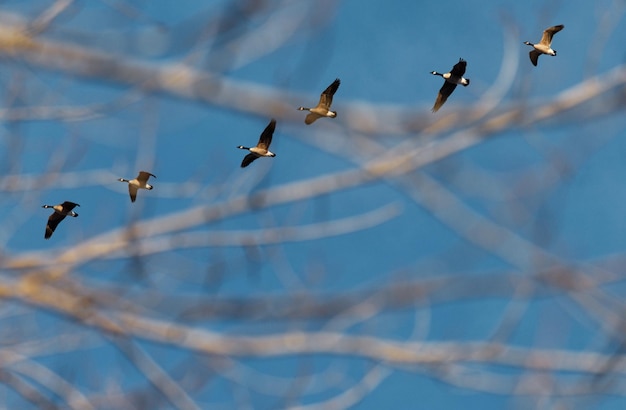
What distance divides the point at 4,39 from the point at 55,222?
2.18 ft

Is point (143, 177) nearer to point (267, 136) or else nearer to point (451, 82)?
point (267, 136)

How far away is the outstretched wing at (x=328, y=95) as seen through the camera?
2.92 m

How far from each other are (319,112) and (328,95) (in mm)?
157

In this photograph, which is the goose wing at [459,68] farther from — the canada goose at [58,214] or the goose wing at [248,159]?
the canada goose at [58,214]

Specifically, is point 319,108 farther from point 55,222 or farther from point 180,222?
point 55,222

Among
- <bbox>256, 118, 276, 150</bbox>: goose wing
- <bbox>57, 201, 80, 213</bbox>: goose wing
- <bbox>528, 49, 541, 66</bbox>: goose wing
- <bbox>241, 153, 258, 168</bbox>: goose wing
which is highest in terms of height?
<bbox>241, 153, 258, 168</bbox>: goose wing

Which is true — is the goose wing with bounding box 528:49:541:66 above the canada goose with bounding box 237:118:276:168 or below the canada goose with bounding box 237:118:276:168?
above

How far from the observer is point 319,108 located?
2889 millimetres

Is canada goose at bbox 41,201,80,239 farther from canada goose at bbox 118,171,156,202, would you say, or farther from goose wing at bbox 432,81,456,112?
goose wing at bbox 432,81,456,112

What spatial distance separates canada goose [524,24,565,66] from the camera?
10.0 ft

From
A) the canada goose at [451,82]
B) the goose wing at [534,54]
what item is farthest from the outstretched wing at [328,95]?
the goose wing at [534,54]

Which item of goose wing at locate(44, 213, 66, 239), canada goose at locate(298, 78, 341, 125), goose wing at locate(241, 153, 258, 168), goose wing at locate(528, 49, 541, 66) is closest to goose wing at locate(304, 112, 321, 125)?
canada goose at locate(298, 78, 341, 125)

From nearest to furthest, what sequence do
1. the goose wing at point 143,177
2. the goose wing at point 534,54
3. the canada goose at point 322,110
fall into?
the canada goose at point 322,110, the goose wing at point 534,54, the goose wing at point 143,177

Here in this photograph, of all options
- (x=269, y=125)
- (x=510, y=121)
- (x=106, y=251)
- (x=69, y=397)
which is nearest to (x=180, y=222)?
(x=106, y=251)
